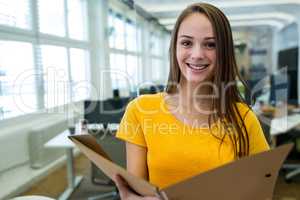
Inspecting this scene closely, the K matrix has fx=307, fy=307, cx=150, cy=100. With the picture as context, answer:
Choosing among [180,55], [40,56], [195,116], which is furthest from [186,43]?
[40,56]

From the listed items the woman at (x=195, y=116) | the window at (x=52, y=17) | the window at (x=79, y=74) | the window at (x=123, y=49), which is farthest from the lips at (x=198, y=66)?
the window at (x=123, y=49)

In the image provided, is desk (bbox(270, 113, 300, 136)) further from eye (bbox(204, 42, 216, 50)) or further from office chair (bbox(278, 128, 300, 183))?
eye (bbox(204, 42, 216, 50))

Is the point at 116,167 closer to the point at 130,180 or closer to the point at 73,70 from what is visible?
the point at 130,180

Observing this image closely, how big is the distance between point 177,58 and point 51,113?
3.25 meters

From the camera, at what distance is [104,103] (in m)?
3.19

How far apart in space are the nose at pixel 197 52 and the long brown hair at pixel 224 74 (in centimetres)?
5

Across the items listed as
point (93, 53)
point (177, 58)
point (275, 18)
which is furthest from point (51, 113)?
point (275, 18)

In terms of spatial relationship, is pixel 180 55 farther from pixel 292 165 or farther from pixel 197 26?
pixel 292 165

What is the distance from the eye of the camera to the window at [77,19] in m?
4.82

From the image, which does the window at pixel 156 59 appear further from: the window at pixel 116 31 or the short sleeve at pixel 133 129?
the short sleeve at pixel 133 129

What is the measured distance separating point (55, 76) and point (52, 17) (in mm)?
825

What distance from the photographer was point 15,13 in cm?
335

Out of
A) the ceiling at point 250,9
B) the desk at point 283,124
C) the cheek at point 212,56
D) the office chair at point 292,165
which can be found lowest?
the office chair at point 292,165

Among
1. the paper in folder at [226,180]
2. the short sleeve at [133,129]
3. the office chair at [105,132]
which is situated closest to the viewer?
the paper in folder at [226,180]
